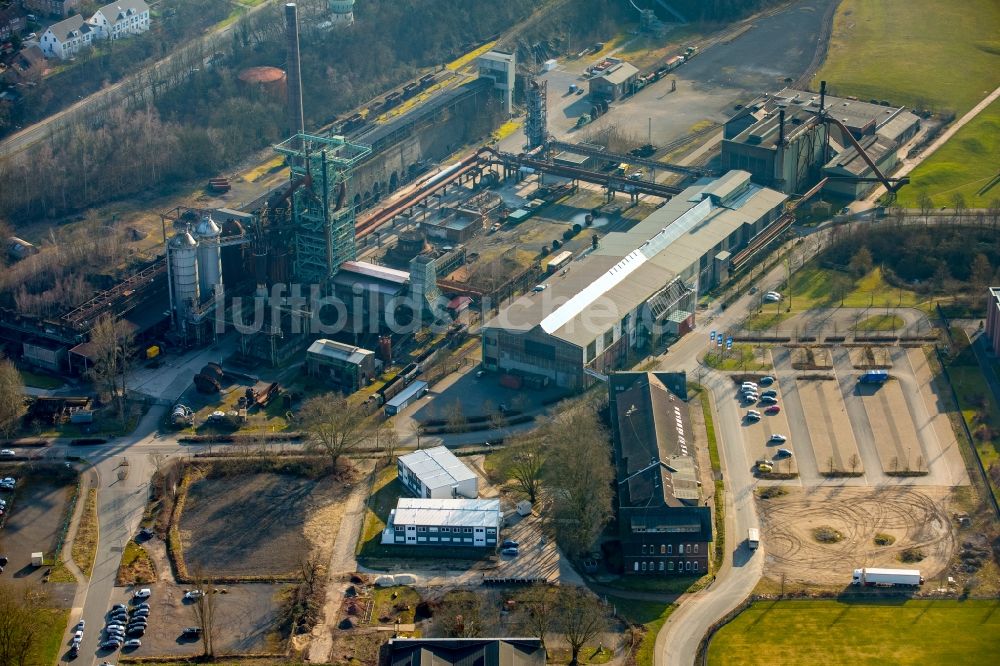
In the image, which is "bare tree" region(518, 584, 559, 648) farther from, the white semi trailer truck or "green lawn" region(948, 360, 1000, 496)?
"green lawn" region(948, 360, 1000, 496)

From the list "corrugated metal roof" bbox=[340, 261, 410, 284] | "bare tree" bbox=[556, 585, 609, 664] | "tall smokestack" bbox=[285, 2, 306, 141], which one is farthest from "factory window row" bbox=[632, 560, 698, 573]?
"tall smokestack" bbox=[285, 2, 306, 141]

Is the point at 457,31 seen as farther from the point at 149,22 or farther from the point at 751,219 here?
the point at 751,219

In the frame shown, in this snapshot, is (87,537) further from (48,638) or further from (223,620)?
(223,620)

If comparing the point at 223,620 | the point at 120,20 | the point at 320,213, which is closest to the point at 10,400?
the point at 320,213

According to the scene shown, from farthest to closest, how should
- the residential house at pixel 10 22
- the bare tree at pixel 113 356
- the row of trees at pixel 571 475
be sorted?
1. the residential house at pixel 10 22
2. the bare tree at pixel 113 356
3. the row of trees at pixel 571 475

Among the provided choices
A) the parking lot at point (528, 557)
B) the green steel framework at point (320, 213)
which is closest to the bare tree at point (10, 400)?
the green steel framework at point (320, 213)

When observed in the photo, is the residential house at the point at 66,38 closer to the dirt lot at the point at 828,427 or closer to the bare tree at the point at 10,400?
the bare tree at the point at 10,400

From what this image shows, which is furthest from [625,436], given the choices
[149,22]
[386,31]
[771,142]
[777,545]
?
[149,22]

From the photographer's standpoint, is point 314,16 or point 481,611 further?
point 314,16
